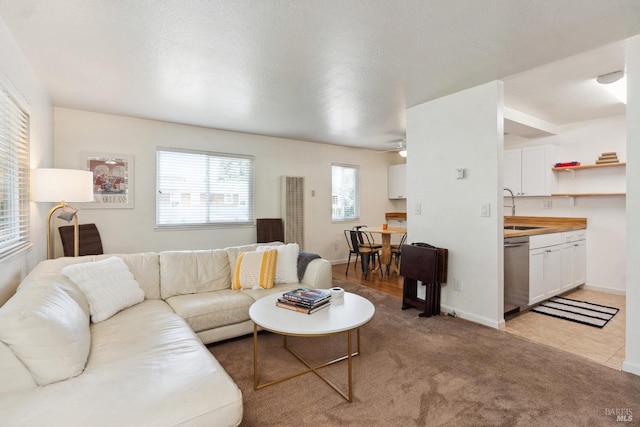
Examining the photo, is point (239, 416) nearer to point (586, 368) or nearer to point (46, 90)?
point (586, 368)

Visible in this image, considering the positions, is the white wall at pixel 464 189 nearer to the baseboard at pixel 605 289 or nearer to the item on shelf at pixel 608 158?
the item on shelf at pixel 608 158

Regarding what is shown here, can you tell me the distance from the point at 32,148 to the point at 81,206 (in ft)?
4.41

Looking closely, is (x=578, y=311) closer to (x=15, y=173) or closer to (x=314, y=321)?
(x=314, y=321)

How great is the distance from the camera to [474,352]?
8.26 feet

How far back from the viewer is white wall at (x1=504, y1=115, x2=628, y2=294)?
410 cm

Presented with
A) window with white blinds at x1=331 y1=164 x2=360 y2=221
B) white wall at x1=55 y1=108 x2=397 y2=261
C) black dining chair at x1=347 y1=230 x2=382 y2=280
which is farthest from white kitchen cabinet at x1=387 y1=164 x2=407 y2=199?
black dining chair at x1=347 y1=230 x2=382 y2=280

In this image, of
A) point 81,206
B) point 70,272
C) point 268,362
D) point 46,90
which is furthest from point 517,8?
point 81,206

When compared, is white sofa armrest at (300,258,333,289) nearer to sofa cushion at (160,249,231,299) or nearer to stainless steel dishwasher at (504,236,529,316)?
sofa cushion at (160,249,231,299)

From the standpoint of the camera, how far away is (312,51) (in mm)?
2451

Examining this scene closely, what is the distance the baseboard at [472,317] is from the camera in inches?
119

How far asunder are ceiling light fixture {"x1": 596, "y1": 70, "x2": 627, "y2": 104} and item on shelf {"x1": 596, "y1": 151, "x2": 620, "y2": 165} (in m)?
1.07

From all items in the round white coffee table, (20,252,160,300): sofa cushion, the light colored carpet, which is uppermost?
(20,252,160,300): sofa cushion

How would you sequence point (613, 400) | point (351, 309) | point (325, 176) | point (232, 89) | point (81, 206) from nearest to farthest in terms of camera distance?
1. point (613, 400)
2. point (351, 309)
3. point (232, 89)
4. point (81, 206)
5. point (325, 176)

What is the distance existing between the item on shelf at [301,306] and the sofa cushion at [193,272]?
1.00 m
